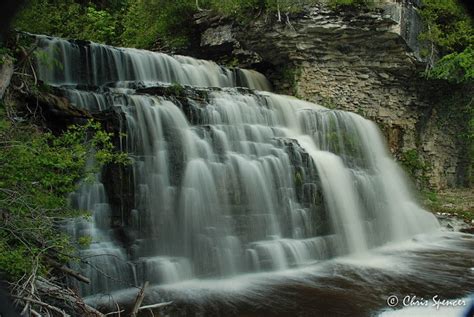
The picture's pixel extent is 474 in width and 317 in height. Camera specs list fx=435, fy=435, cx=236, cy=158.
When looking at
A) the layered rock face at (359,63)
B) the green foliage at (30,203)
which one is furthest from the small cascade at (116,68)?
the green foliage at (30,203)

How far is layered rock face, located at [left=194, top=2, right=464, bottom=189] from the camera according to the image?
528 inches

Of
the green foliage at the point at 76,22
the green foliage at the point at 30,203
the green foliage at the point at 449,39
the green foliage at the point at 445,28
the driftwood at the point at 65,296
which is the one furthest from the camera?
the green foliage at the point at 76,22

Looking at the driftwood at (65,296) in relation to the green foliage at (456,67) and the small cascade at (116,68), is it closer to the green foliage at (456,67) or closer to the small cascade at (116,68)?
the small cascade at (116,68)

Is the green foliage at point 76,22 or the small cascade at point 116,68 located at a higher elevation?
the green foliage at point 76,22

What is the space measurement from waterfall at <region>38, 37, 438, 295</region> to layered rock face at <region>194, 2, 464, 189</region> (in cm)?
235

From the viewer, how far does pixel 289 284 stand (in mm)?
7043

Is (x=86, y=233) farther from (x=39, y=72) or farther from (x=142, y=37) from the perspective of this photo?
(x=142, y=37)

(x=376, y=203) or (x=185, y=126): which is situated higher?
(x=185, y=126)

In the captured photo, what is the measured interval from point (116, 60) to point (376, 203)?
8.02m

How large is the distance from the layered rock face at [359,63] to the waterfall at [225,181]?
7.72 ft

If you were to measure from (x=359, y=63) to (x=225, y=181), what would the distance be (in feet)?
27.7

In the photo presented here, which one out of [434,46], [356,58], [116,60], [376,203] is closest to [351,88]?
[356,58]

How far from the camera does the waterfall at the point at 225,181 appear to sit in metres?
7.42

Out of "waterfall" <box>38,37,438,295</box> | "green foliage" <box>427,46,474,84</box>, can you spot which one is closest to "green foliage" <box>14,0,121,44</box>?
"waterfall" <box>38,37,438,295</box>
